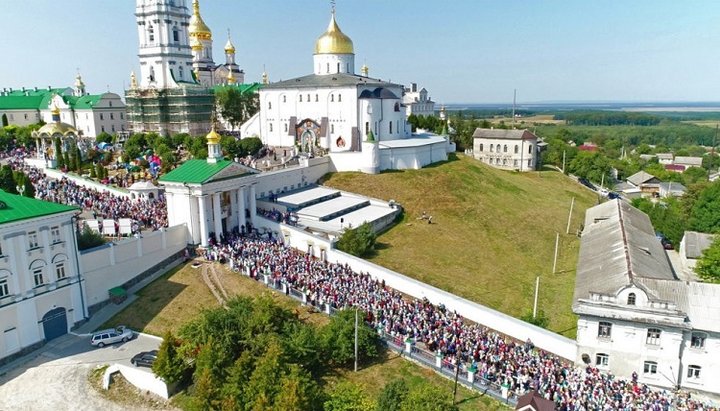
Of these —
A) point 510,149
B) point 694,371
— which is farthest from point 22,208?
point 510,149

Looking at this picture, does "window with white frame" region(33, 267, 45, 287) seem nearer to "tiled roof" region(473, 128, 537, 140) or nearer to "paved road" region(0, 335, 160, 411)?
→ "paved road" region(0, 335, 160, 411)

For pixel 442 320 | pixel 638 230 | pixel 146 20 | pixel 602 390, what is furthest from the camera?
pixel 146 20

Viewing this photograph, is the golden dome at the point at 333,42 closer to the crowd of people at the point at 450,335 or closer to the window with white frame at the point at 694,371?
the crowd of people at the point at 450,335

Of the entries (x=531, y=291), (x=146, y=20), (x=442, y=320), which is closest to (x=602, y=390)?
(x=442, y=320)

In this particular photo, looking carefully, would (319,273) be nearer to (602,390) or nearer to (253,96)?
(602,390)

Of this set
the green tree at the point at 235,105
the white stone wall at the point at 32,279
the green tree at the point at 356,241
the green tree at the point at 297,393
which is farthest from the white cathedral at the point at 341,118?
the green tree at the point at 297,393

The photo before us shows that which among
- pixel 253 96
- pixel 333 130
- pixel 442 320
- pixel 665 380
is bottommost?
pixel 665 380
